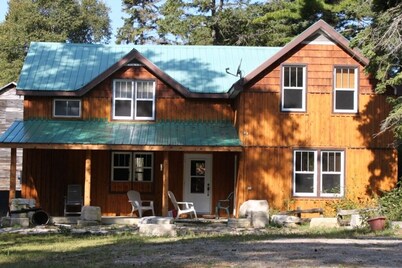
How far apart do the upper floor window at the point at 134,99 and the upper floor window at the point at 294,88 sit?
15.7 ft

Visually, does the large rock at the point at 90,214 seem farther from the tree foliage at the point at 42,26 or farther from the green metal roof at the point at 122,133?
the tree foliage at the point at 42,26

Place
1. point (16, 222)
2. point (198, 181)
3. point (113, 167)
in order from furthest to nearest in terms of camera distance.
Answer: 1. point (198, 181)
2. point (113, 167)
3. point (16, 222)

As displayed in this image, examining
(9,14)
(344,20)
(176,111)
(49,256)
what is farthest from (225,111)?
(9,14)

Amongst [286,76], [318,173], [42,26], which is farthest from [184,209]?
[42,26]

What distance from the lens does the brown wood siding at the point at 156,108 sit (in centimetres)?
2342

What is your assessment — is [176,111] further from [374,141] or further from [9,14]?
[9,14]

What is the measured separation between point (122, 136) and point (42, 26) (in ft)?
121

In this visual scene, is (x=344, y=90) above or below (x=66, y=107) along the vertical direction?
above

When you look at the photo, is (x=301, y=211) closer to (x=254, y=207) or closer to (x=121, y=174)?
(x=254, y=207)

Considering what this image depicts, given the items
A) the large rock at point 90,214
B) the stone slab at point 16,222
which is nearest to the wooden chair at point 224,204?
the large rock at point 90,214

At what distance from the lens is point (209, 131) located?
23.0 m

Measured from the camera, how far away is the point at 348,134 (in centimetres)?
2228

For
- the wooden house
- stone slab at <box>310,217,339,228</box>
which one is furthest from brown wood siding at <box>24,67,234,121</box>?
stone slab at <box>310,217,339,228</box>

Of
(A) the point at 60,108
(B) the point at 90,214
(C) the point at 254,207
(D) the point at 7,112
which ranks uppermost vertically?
(D) the point at 7,112
